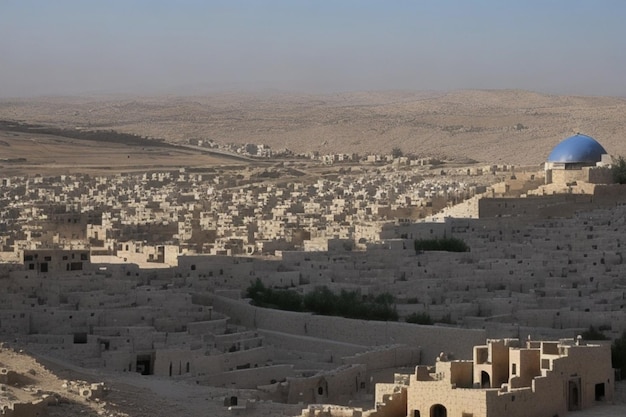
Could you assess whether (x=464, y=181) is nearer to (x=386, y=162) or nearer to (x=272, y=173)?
(x=272, y=173)

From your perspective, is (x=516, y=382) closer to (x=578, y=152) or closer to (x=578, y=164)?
(x=578, y=164)

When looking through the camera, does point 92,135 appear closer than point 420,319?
No

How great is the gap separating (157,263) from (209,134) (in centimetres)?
8750

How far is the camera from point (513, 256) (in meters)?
39.1

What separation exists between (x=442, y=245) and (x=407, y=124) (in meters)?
80.5

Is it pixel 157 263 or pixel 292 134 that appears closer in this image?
pixel 157 263

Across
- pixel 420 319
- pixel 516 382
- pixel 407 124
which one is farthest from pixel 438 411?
pixel 407 124

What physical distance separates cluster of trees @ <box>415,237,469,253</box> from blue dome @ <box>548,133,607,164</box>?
10850 mm

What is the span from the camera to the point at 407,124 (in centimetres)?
12131

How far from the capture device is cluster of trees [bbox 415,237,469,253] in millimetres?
41013

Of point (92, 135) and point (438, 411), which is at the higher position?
point (92, 135)

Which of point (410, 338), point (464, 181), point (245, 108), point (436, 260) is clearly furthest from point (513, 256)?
point (245, 108)

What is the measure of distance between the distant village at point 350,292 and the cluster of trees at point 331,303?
0.28m

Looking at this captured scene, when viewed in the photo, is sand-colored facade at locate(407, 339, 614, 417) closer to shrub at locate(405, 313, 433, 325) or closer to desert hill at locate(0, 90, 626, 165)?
shrub at locate(405, 313, 433, 325)
